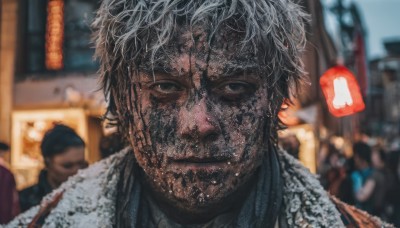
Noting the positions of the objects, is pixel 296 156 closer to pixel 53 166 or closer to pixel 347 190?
pixel 347 190

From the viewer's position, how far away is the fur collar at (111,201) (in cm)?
161

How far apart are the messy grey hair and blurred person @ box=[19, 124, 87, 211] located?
194 centimetres

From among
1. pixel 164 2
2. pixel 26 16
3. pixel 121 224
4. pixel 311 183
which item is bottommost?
pixel 121 224

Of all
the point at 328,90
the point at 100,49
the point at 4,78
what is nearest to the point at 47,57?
the point at 4,78

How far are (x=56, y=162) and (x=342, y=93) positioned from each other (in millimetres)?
2459

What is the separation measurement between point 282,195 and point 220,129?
1.29 feet

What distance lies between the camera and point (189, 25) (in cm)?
143

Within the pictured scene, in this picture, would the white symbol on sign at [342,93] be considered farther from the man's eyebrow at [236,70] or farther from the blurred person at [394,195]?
the man's eyebrow at [236,70]

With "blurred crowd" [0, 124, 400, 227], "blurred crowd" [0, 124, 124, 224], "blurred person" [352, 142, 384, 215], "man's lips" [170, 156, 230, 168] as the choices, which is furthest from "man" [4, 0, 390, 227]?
"blurred person" [352, 142, 384, 215]

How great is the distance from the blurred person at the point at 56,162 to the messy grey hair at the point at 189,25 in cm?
194

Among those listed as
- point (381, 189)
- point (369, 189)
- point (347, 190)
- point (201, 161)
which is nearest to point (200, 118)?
point (201, 161)

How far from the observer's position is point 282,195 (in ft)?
5.43

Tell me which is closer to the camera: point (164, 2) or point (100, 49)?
point (164, 2)

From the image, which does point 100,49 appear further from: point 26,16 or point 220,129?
point 26,16
